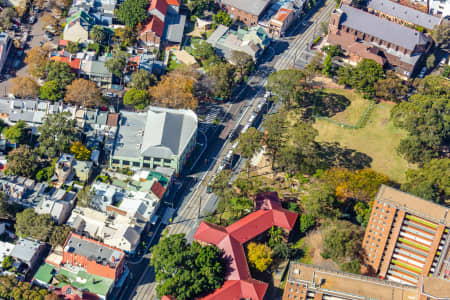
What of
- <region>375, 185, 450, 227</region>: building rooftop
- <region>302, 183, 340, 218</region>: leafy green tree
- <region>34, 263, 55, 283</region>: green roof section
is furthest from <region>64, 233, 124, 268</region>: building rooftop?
<region>375, 185, 450, 227</region>: building rooftop

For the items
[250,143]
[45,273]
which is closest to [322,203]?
[250,143]

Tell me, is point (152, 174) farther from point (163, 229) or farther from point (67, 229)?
point (67, 229)

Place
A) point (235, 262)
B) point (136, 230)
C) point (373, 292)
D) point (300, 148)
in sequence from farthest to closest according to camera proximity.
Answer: point (300, 148) < point (136, 230) < point (235, 262) < point (373, 292)

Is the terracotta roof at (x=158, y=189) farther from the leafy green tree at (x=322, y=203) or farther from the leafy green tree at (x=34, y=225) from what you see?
the leafy green tree at (x=322, y=203)

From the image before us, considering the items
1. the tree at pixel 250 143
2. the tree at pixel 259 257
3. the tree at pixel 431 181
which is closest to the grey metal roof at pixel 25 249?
the tree at pixel 259 257

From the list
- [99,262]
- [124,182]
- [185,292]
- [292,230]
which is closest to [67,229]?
[99,262]
